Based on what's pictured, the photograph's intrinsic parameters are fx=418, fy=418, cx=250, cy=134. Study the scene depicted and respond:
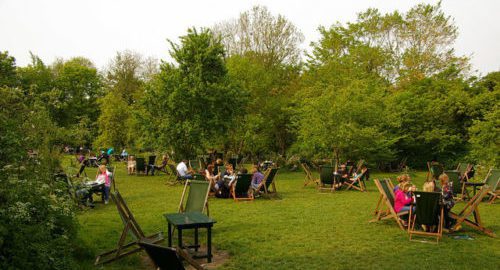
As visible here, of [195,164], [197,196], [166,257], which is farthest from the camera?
[195,164]

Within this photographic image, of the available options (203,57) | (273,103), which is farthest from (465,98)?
(203,57)

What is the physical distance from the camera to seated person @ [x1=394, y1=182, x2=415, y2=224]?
8.80 m

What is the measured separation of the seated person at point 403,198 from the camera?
346 inches

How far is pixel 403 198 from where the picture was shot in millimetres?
8867

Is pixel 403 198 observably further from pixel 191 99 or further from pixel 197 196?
pixel 191 99

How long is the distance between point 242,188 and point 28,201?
28.7 ft

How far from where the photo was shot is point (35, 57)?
4409cm

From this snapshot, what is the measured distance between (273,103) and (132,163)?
10.3m

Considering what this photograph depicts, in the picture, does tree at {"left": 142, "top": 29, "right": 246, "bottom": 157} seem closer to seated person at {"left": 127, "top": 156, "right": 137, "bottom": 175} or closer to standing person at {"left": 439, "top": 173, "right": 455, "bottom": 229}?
seated person at {"left": 127, "top": 156, "right": 137, "bottom": 175}

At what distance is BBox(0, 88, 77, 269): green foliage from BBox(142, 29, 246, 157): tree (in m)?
11.7

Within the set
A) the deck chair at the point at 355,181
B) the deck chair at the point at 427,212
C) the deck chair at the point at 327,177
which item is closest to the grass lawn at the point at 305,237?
the deck chair at the point at 427,212

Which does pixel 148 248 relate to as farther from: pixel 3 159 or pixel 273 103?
pixel 273 103

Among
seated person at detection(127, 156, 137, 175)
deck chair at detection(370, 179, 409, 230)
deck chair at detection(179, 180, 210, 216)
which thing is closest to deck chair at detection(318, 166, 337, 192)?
deck chair at detection(370, 179, 409, 230)

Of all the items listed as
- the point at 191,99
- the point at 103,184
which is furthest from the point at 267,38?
the point at 103,184
